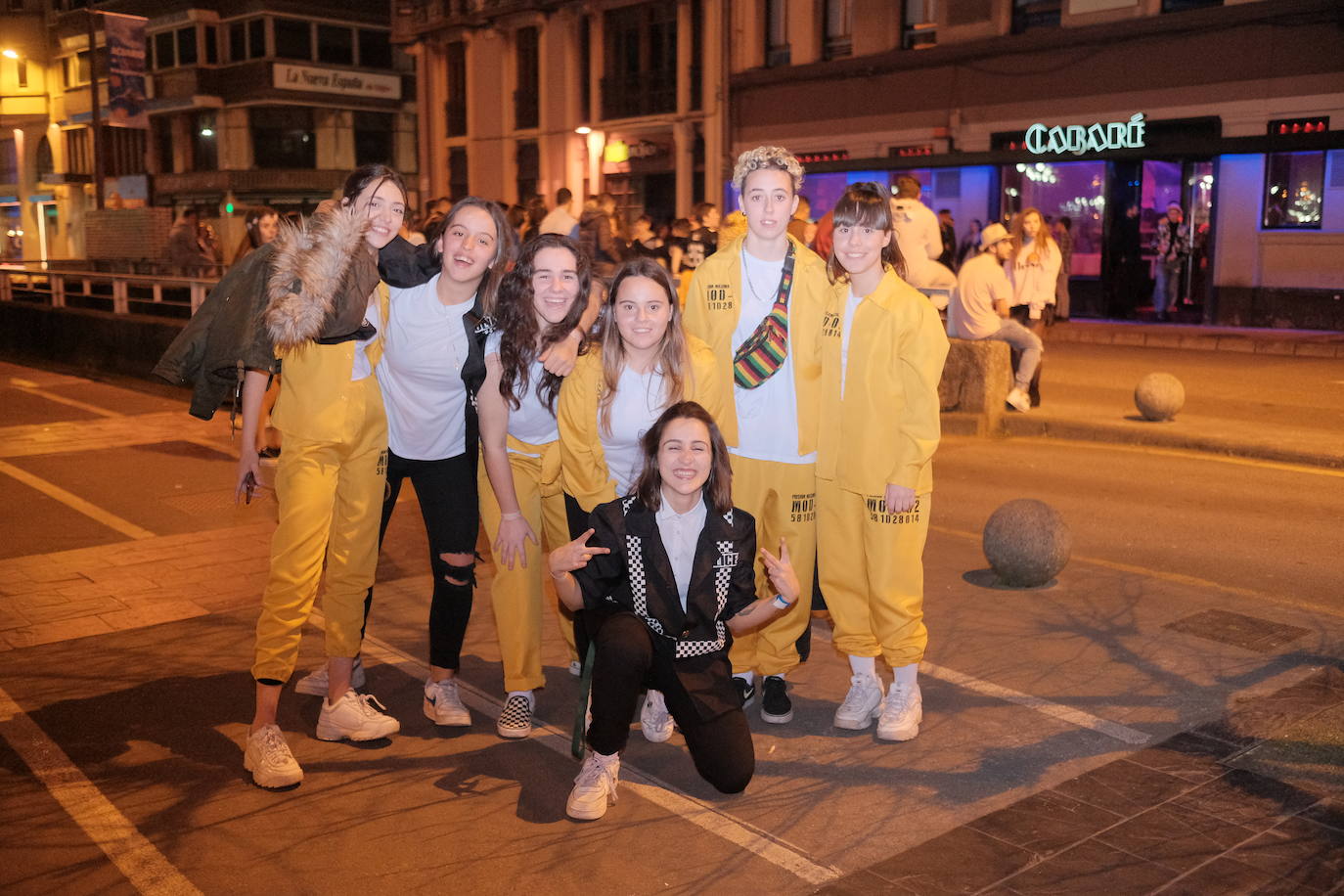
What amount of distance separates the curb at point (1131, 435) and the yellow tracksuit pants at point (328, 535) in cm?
779

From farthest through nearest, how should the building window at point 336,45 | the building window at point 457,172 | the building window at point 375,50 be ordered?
the building window at point 375,50 → the building window at point 336,45 → the building window at point 457,172

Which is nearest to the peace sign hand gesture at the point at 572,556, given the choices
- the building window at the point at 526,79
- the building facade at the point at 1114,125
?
the building facade at the point at 1114,125

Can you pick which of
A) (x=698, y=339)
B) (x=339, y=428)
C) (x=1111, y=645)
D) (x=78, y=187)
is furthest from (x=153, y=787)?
(x=78, y=187)

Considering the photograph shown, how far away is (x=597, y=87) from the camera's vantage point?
3284 centimetres

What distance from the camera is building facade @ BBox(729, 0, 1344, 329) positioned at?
19.0 meters

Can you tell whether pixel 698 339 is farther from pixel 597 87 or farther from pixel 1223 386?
pixel 597 87

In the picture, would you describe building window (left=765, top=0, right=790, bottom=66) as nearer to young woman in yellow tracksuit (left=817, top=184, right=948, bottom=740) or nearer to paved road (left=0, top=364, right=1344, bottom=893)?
paved road (left=0, top=364, right=1344, bottom=893)

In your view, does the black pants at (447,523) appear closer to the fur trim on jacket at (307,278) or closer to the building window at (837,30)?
the fur trim on jacket at (307,278)

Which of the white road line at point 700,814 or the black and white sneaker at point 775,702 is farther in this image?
the black and white sneaker at point 775,702

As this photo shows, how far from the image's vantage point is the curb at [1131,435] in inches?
388

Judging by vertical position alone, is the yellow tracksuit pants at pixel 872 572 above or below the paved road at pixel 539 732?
above

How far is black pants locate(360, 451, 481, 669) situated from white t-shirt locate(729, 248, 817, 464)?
110 centimetres

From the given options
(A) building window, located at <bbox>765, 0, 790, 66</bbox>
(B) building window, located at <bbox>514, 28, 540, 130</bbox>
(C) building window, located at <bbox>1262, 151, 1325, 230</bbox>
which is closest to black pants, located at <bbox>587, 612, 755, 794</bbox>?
(C) building window, located at <bbox>1262, 151, 1325, 230</bbox>

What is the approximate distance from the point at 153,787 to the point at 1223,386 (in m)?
12.5
